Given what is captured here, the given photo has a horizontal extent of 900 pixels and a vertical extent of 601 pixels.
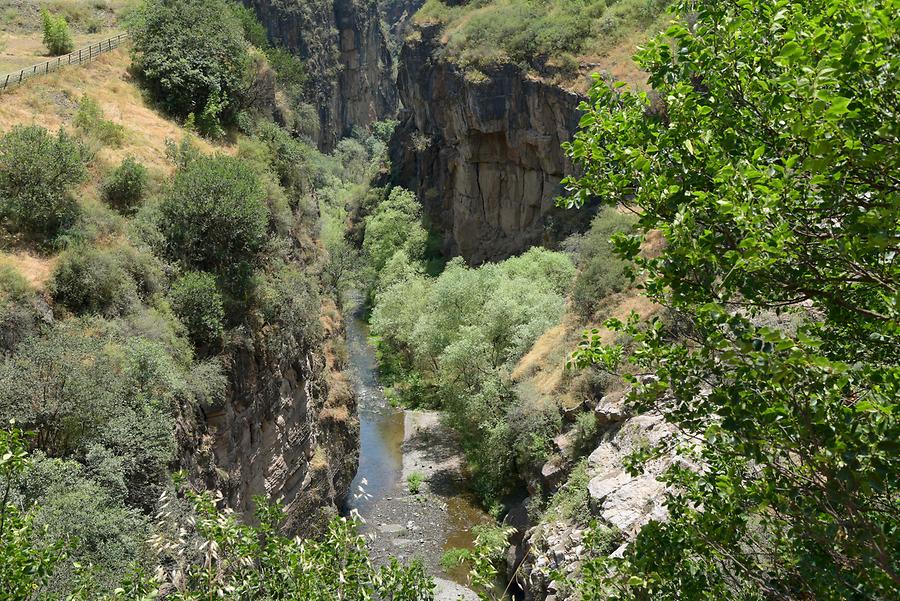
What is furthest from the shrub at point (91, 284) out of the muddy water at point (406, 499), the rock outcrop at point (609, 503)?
the rock outcrop at point (609, 503)

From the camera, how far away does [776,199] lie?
464 centimetres

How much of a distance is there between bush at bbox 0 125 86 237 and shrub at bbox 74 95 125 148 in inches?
155

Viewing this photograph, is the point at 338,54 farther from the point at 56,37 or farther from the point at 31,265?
the point at 31,265

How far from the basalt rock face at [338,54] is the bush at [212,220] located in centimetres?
7711

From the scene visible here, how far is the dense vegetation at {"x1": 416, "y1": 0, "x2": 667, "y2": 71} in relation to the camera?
48.7 metres

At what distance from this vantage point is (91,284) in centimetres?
1580

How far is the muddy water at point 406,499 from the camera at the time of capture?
85.6ft

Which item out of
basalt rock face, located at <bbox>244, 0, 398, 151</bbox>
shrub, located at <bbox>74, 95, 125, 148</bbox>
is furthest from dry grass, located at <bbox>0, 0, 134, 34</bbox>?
basalt rock face, located at <bbox>244, 0, 398, 151</bbox>

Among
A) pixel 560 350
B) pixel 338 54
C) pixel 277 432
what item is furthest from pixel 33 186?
pixel 338 54

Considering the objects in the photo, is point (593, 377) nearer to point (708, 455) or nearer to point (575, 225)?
point (708, 455)

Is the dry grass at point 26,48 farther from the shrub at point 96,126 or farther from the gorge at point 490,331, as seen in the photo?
the shrub at point 96,126

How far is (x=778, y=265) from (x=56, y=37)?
1209 inches

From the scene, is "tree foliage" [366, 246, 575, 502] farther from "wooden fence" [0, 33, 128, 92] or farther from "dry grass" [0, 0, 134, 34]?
"dry grass" [0, 0, 134, 34]

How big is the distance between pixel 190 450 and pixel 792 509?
13315 millimetres
